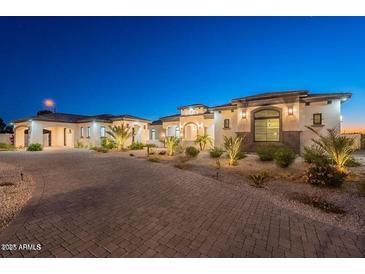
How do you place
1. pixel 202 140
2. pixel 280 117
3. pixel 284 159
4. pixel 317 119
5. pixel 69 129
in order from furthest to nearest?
pixel 69 129 → pixel 202 140 → pixel 280 117 → pixel 317 119 → pixel 284 159

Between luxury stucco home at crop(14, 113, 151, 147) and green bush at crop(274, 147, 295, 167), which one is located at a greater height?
luxury stucco home at crop(14, 113, 151, 147)

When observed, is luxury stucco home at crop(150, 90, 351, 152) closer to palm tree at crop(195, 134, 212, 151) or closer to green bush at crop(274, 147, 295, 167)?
palm tree at crop(195, 134, 212, 151)

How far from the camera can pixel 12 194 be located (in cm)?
494

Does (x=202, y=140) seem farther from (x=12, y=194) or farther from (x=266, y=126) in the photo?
(x=12, y=194)

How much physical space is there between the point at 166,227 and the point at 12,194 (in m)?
4.65

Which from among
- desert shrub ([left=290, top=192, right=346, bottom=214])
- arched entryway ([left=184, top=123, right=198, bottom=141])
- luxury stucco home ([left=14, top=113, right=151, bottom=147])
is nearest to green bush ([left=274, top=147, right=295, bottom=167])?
desert shrub ([left=290, top=192, right=346, bottom=214])

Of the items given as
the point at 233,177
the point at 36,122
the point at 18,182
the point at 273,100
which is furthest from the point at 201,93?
the point at 18,182

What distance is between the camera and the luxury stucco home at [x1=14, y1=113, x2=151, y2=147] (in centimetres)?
2106

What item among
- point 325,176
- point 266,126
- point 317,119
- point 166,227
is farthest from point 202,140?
point 166,227

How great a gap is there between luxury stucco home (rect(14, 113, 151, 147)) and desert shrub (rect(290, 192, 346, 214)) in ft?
65.2

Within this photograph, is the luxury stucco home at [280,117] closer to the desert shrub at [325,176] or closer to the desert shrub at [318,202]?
the desert shrub at [325,176]
